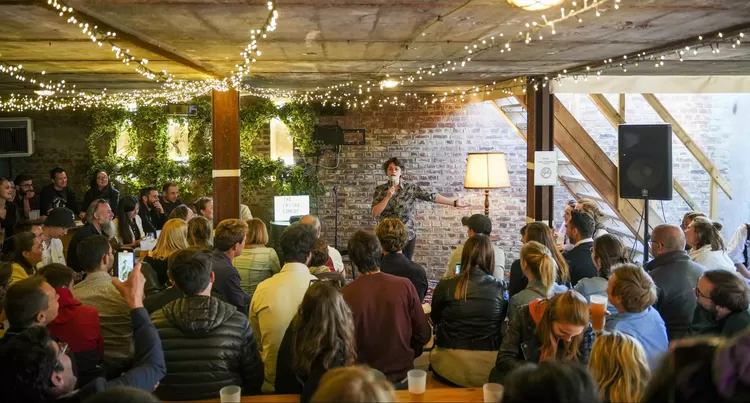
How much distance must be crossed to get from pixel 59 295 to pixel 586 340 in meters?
2.35

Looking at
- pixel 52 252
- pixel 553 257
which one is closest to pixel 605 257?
pixel 553 257

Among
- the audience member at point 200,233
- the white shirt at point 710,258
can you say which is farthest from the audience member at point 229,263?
the white shirt at point 710,258

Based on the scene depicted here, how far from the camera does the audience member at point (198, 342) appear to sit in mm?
2678

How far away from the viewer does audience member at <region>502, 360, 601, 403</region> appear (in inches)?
56.4

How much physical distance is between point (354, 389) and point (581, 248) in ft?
11.3

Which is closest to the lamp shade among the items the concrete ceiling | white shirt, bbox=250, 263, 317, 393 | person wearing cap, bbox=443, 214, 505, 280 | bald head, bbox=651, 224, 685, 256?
the concrete ceiling

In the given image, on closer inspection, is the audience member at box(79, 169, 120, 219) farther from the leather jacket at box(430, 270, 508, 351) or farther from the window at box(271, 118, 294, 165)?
the leather jacket at box(430, 270, 508, 351)

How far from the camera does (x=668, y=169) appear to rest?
6312 millimetres

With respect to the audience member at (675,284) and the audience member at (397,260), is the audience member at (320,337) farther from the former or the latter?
the audience member at (675,284)

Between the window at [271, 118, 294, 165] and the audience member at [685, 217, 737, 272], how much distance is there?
6550 millimetres

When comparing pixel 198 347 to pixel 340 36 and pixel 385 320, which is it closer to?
pixel 385 320

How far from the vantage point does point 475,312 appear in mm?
3457

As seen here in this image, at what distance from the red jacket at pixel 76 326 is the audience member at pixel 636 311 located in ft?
7.77

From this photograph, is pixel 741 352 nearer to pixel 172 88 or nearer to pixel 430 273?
pixel 172 88
